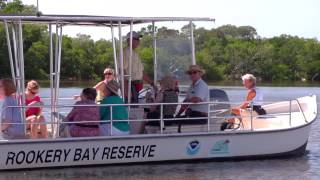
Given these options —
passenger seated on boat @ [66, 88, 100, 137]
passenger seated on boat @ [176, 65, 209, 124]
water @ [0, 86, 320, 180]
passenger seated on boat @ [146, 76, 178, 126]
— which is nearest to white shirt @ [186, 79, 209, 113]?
passenger seated on boat @ [176, 65, 209, 124]

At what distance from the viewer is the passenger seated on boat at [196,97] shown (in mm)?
14281

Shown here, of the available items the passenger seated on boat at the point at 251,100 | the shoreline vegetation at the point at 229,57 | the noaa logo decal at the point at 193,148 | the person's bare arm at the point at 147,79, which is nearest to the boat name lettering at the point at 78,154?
the noaa logo decal at the point at 193,148

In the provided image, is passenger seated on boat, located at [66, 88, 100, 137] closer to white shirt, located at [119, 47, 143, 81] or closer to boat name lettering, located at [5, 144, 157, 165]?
boat name lettering, located at [5, 144, 157, 165]

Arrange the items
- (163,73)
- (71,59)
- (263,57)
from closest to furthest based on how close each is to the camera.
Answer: (163,73) → (71,59) → (263,57)

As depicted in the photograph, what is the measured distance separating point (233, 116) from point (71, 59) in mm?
Answer: 24559

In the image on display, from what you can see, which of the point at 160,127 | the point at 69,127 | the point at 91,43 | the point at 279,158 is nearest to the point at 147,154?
the point at 160,127

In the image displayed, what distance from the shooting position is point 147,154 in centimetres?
1382

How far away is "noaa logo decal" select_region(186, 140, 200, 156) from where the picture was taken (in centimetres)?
1407

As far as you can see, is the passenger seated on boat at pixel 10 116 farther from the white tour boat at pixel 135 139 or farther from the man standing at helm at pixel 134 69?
the man standing at helm at pixel 134 69

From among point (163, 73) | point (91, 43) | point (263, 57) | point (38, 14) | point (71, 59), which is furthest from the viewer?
point (263, 57)

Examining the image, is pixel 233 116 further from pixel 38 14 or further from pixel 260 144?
pixel 38 14

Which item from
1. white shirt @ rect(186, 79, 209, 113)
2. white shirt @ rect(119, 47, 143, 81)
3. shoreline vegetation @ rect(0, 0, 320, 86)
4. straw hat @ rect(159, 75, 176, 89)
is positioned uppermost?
white shirt @ rect(119, 47, 143, 81)

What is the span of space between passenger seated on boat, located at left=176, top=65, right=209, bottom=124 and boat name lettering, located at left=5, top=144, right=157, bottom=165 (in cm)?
104

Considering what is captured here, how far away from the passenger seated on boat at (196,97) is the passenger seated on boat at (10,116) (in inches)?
124
